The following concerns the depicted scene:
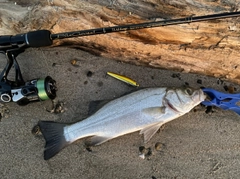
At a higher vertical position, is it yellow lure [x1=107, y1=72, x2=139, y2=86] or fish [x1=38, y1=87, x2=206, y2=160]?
yellow lure [x1=107, y1=72, x2=139, y2=86]

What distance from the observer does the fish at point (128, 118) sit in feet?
9.81

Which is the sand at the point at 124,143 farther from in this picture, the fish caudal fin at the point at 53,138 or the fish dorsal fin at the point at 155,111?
the fish dorsal fin at the point at 155,111

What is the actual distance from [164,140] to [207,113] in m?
0.53

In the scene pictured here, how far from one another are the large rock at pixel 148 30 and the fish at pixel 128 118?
40 cm

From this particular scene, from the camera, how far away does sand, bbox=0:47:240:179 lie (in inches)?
124

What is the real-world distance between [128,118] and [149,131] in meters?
0.25

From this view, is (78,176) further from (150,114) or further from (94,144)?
(150,114)

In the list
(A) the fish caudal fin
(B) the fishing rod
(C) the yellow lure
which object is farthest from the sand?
(B) the fishing rod

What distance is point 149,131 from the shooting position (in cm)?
307

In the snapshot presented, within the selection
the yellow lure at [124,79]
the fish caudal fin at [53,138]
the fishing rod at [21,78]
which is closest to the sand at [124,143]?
the yellow lure at [124,79]

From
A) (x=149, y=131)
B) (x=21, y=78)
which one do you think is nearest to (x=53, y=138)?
(x=21, y=78)

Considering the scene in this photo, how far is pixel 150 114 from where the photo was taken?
3.00 m

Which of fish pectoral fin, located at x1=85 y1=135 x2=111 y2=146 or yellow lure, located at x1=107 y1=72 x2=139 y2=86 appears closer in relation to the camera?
fish pectoral fin, located at x1=85 y1=135 x2=111 y2=146

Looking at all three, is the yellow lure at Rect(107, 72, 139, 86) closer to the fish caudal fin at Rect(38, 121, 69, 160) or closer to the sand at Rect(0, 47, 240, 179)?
the sand at Rect(0, 47, 240, 179)
